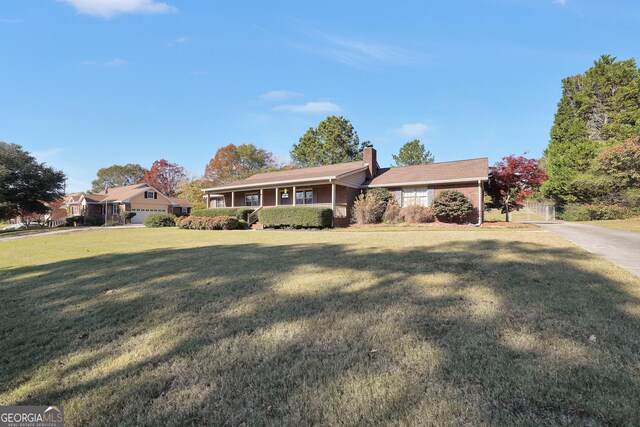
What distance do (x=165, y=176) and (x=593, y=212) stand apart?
57.1m

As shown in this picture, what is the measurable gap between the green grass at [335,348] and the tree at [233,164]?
42.1 m

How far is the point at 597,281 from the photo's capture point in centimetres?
457

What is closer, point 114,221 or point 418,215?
point 418,215

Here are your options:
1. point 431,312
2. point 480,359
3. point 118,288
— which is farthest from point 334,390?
point 118,288

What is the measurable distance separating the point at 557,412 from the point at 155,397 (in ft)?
8.67

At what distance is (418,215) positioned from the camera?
17.8 metres

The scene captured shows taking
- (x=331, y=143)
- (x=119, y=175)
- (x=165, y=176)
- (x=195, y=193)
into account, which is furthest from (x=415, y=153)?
(x=119, y=175)

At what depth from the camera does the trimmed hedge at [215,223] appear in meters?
19.4

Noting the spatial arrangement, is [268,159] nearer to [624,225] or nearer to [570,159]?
[570,159]

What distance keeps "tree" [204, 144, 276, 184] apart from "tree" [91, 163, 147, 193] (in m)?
29.3

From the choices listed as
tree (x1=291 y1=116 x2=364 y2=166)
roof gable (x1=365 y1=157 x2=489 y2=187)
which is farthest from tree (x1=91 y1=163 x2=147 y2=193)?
roof gable (x1=365 y1=157 x2=489 y2=187)

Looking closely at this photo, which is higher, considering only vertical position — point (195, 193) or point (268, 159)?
point (268, 159)

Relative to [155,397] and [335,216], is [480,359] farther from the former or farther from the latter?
[335,216]

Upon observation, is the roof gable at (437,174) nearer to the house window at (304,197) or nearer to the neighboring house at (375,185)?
the neighboring house at (375,185)
